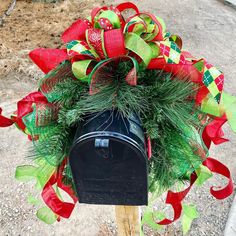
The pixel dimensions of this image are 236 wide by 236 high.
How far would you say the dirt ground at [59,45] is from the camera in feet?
8.06

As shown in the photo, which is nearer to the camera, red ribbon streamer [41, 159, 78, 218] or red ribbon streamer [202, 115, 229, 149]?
red ribbon streamer [202, 115, 229, 149]

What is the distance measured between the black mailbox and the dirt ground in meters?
1.36

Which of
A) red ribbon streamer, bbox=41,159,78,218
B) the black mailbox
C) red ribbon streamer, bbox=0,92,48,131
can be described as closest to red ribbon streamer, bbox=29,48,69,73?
red ribbon streamer, bbox=0,92,48,131

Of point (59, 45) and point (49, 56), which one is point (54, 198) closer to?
point (49, 56)

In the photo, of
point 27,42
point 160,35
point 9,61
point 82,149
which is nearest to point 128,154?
point 82,149

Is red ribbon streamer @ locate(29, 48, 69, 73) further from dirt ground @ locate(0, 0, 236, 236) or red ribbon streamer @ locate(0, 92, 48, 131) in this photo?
dirt ground @ locate(0, 0, 236, 236)

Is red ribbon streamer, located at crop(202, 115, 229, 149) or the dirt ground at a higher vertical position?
red ribbon streamer, located at crop(202, 115, 229, 149)

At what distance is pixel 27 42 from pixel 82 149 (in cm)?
363

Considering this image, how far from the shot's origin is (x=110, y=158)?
1.01m

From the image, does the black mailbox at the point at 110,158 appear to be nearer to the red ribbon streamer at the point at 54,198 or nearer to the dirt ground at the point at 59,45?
the red ribbon streamer at the point at 54,198

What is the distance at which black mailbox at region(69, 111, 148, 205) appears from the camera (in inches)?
38.3

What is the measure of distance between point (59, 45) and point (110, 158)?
344 cm

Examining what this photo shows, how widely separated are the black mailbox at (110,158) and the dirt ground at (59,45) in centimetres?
136

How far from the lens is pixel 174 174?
3.92ft
